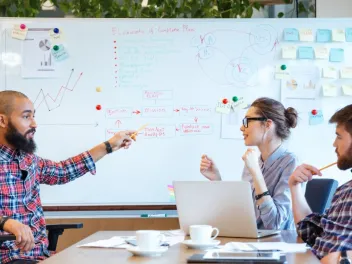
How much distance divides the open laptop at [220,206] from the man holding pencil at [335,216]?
0.17m

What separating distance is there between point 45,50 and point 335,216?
2286 mm

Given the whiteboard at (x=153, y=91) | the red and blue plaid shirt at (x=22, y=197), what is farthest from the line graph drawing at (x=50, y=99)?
the red and blue plaid shirt at (x=22, y=197)

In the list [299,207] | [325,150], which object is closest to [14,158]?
[299,207]

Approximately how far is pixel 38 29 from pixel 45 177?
1.14 metres

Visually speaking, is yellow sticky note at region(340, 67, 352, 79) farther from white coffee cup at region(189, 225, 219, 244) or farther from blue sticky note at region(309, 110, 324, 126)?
white coffee cup at region(189, 225, 219, 244)

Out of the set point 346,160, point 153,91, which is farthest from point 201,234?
point 153,91

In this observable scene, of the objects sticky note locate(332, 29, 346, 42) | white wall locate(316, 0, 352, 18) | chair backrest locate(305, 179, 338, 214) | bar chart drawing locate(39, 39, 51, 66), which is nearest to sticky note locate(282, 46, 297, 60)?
sticky note locate(332, 29, 346, 42)

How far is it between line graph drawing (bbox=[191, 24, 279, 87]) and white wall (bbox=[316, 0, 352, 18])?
1.70ft

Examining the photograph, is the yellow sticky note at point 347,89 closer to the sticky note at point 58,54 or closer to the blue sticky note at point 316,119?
the blue sticky note at point 316,119

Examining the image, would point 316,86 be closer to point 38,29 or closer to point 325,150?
point 325,150

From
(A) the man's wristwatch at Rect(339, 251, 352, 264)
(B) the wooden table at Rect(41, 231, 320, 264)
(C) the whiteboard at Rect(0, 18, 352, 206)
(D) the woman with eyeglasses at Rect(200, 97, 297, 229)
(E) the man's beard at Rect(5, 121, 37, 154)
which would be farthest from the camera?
(C) the whiteboard at Rect(0, 18, 352, 206)

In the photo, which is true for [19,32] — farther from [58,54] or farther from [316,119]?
[316,119]

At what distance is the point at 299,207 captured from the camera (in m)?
2.60

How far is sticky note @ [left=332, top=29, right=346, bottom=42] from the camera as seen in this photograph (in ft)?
13.0
